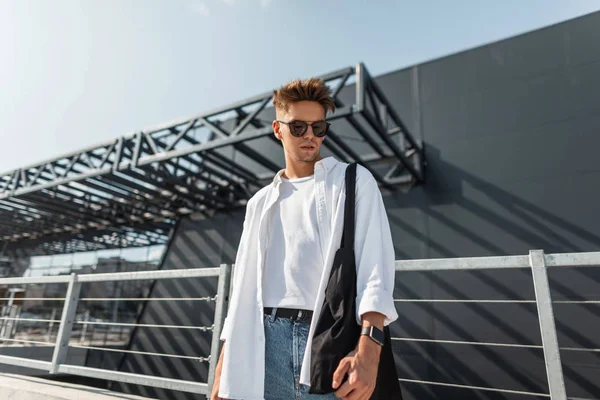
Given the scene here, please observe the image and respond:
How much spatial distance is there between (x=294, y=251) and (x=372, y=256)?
0.29 meters

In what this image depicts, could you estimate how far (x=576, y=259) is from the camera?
1808 mm

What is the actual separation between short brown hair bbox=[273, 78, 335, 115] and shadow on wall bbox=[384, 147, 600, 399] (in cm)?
498

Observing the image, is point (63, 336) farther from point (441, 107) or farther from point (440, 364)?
point (441, 107)

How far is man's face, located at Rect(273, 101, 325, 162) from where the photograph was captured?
1279 millimetres

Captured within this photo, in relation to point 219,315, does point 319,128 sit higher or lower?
higher

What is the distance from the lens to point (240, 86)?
7352 millimetres

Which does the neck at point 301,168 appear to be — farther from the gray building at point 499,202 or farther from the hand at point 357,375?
the gray building at point 499,202

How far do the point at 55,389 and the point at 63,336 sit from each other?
1.89 ft

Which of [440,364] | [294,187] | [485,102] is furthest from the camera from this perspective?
[485,102]

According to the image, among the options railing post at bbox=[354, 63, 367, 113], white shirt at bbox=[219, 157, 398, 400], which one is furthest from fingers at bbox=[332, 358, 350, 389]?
railing post at bbox=[354, 63, 367, 113]

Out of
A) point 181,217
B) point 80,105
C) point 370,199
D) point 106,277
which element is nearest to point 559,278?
point 370,199

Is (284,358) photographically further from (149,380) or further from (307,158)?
(149,380)

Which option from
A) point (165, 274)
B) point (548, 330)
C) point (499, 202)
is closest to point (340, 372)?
point (548, 330)

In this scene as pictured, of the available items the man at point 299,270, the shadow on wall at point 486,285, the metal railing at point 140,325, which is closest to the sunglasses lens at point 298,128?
the man at point 299,270
